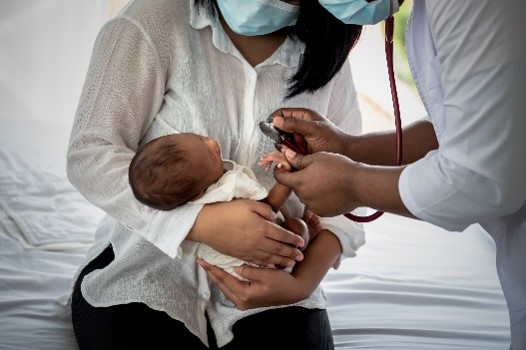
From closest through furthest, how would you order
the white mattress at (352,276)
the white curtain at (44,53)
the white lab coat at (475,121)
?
the white lab coat at (475,121) → the white mattress at (352,276) → the white curtain at (44,53)

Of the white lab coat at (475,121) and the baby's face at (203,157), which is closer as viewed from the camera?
the white lab coat at (475,121)

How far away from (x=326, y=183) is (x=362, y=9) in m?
0.31

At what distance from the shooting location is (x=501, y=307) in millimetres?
2133

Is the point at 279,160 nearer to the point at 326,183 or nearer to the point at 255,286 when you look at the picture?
the point at 326,183

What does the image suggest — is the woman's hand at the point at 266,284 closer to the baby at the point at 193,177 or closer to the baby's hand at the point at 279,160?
the baby at the point at 193,177

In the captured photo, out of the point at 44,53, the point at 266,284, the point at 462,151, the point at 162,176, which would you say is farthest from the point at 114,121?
the point at 44,53

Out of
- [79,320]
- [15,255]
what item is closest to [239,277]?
[79,320]

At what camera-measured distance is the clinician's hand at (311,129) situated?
1.47m

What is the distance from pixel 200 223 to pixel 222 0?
0.46 meters

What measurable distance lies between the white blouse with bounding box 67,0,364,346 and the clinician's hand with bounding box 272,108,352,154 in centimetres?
9

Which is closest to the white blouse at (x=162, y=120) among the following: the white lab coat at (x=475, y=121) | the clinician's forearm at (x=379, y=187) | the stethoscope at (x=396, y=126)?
the stethoscope at (x=396, y=126)

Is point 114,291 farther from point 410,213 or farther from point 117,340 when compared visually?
point 410,213

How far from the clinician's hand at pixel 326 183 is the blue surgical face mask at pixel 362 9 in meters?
0.25

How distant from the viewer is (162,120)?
5.09 feet
